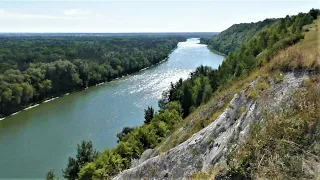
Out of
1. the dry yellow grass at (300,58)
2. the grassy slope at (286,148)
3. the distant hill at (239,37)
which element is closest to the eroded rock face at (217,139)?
the dry yellow grass at (300,58)

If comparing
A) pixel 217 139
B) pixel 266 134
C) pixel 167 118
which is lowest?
pixel 167 118

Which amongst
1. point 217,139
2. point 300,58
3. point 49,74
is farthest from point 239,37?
point 217,139

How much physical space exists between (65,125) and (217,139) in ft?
109

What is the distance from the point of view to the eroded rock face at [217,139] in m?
9.70

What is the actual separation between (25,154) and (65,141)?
436 centimetres

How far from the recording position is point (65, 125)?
133 ft

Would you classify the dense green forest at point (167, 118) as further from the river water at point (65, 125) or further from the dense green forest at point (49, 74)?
the dense green forest at point (49, 74)

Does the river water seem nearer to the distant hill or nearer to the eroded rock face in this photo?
the eroded rock face

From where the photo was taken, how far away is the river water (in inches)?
1186

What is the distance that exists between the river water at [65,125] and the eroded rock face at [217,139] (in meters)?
19.1

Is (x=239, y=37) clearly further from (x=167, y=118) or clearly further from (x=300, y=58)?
(x=300, y=58)

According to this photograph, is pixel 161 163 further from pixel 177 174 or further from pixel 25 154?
pixel 25 154

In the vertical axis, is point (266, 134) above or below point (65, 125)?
above

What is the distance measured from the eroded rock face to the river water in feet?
62.6
